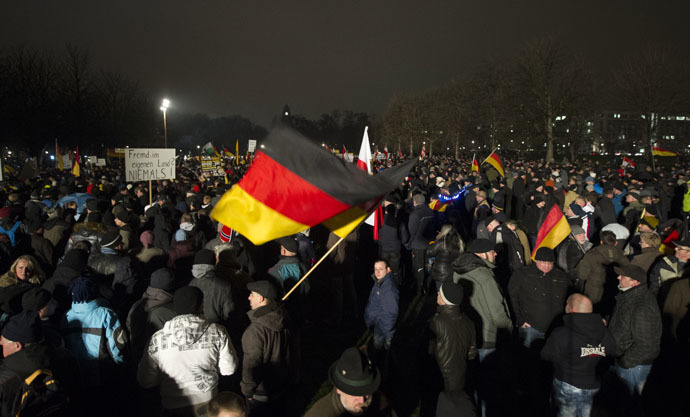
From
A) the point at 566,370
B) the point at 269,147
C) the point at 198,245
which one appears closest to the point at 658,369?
the point at 566,370

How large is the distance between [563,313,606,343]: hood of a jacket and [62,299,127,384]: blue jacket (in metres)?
4.29

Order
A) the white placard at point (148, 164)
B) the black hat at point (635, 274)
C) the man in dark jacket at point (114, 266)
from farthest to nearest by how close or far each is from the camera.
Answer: the white placard at point (148, 164)
the man in dark jacket at point (114, 266)
the black hat at point (635, 274)

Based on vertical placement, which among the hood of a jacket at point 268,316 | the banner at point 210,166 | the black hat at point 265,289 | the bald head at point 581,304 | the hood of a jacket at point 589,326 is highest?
the bald head at point 581,304

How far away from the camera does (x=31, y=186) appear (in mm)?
13727

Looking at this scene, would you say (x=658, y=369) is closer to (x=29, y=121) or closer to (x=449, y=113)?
(x=29, y=121)

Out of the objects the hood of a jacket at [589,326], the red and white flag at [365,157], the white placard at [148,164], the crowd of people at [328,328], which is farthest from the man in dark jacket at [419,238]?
the white placard at [148,164]

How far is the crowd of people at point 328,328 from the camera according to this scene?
11.0ft

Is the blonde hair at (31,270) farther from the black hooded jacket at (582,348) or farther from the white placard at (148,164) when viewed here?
the black hooded jacket at (582,348)

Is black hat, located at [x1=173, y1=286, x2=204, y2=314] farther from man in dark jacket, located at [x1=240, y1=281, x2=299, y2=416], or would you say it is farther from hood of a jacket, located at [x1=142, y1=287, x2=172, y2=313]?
hood of a jacket, located at [x1=142, y1=287, x2=172, y2=313]

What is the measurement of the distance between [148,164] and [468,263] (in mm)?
8223

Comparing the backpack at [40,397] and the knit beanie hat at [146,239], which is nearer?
the backpack at [40,397]

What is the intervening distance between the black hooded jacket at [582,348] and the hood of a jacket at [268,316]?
2578 mm

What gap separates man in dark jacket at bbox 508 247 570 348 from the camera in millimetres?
5078

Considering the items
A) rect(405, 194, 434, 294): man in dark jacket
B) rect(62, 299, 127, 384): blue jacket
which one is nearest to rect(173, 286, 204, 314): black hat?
rect(62, 299, 127, 384): blue jacket
